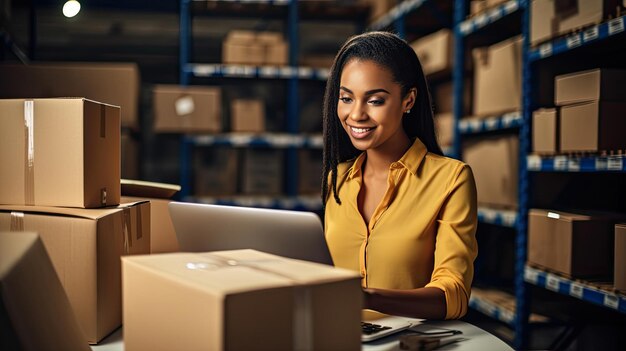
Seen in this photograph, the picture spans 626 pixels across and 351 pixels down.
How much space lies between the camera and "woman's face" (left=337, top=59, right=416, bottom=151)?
1.56m

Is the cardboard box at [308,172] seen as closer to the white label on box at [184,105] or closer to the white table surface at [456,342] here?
the white label on box at [184,105]

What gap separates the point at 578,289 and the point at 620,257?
0.83 feet

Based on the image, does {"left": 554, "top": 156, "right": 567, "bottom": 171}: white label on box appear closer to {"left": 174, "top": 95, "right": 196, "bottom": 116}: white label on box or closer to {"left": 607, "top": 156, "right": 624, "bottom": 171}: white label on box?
{"left": 607, "top": 156, "right": 624, "bottom": 171}: white label on box

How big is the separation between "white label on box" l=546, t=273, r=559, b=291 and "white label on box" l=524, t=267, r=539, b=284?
9 cm

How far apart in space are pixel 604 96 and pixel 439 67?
1554mm

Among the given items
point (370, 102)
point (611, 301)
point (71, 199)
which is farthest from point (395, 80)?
point (611, 301)

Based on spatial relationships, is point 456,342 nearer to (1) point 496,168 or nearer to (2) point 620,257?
(2) point 620,257

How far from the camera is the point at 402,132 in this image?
1.71 m

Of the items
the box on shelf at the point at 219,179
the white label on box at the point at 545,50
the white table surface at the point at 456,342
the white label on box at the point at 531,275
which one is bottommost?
the white label on box at the point at 531,275

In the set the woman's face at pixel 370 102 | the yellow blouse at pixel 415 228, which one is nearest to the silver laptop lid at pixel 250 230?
the yellow blouse at pixel 415 228

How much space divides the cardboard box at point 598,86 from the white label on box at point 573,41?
11 cm

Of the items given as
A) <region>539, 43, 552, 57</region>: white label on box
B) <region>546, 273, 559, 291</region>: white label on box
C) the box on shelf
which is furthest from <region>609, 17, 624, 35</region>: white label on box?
the box on shelf

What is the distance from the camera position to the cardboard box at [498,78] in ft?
9.46

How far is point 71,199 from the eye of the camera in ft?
4.04
